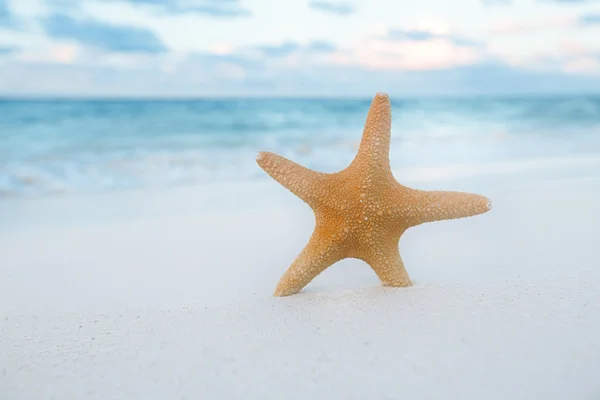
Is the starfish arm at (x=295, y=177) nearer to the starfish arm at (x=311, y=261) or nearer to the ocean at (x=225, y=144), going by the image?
the starfish arm at (x=311, y=261)

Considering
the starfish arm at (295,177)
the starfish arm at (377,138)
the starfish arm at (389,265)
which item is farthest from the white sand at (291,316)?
the starfish arm at (377,138)

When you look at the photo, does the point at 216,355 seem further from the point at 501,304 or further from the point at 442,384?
the point at 501,304

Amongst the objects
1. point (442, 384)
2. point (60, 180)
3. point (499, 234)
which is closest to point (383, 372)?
point (442, 384)

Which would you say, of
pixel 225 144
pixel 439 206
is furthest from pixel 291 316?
pixel 225 144

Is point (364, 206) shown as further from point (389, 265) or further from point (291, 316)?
point (291, 316)

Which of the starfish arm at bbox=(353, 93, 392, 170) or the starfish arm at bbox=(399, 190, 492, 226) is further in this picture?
the starfish arm at bbox=(353, 93, 392, 170)

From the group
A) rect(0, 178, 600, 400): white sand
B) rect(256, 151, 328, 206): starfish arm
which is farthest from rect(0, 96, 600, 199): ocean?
rect(256, 151, 328, 206): starfish arm

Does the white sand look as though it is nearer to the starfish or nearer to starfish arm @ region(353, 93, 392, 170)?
the starfish
